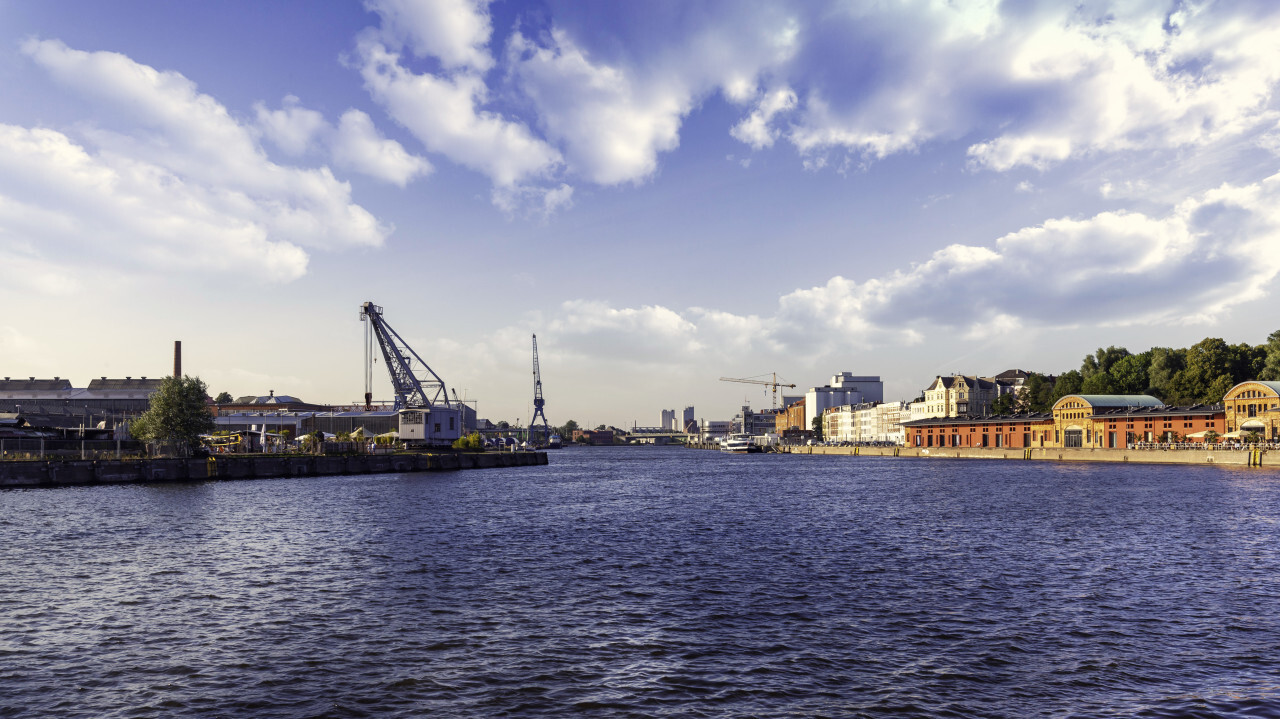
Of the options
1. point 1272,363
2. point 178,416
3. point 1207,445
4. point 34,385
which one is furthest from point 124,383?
point 1272,363

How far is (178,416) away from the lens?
83.0 m

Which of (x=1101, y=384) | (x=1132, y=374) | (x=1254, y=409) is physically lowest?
(x=1254, y=409)

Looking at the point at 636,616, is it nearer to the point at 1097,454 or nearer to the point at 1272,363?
the point at 1097,454

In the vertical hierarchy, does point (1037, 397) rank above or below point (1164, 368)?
below

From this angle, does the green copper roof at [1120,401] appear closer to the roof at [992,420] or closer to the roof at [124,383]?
the roof at [992,420]

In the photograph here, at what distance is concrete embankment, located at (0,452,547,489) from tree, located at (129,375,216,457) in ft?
15.3

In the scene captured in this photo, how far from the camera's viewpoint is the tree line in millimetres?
133750

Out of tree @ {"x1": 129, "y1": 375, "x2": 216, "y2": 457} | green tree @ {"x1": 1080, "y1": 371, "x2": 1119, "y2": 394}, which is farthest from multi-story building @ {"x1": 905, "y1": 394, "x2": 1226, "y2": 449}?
tree @ {"x1": 129, "y1": 375, "x2": 216, "y2": 457}

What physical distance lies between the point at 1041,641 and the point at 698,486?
60131 millimetres

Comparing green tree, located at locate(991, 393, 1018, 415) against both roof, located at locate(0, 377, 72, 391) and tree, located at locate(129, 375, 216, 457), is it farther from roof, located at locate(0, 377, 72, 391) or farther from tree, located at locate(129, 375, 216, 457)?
roof, located at locate(0, 377, 72, 391)

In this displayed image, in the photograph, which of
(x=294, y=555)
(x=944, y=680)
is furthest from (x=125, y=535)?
(x=944, y=680)

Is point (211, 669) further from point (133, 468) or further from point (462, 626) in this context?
point (133, 468)

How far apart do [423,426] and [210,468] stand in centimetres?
4405

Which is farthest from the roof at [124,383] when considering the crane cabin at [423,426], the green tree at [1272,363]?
the green tree at [1272,363]
